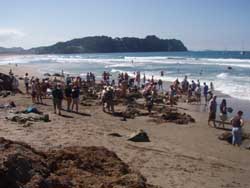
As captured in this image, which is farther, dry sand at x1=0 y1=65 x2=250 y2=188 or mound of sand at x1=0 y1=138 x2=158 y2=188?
dry sand at x1=0 y1=65 x2=250 y2=188

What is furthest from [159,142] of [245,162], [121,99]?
[121,99]

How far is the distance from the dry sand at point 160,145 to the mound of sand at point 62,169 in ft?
4.81

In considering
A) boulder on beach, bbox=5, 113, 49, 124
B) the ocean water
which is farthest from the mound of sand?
the ocean water

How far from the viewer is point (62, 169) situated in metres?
7.66

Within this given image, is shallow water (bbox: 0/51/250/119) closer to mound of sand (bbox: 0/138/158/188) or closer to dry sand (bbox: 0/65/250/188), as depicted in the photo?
dry sand (bbox: 0/65/250/188)

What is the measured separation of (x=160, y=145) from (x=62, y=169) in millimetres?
6501

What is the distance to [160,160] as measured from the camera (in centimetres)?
1127

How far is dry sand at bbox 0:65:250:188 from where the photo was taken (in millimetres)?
10219

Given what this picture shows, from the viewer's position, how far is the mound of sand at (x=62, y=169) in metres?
6.12

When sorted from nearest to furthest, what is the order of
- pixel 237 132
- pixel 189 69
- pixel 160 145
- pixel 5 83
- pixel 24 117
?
pixel 160 145, pixel 237 132, pixel 24 117, pixel 5 83, pixel 189 69

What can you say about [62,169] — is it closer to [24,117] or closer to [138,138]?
[138,138]

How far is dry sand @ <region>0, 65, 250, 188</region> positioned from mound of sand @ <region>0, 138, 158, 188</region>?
147cm

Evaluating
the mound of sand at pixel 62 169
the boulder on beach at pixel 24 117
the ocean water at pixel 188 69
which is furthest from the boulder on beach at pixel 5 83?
the mound of sand at pixel 62 169

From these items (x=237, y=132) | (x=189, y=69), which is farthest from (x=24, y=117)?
(x=189, y=69)
